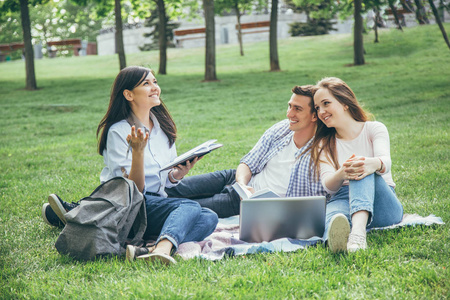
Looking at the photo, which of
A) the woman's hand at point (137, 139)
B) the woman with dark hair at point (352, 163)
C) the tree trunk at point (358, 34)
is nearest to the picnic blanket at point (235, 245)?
the woman with dark hair at point (352, 163)

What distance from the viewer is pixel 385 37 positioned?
29.3 m

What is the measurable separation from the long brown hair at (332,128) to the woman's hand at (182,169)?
3.37 feet

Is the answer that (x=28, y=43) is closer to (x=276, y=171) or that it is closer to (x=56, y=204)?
(x=56, y=204)

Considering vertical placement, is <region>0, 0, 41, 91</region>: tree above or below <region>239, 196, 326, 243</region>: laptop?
above

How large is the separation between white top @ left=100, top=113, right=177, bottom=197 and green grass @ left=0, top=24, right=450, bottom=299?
0.78 meters

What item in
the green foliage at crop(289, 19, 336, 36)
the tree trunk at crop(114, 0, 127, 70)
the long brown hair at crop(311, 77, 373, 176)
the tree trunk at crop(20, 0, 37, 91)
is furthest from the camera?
the green foliage at crop(289, 19, 336, 36)

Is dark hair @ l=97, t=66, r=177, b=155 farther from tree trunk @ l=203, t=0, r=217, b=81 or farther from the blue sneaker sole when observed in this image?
tree trunk @ l=203, t=0, r=217, b=81

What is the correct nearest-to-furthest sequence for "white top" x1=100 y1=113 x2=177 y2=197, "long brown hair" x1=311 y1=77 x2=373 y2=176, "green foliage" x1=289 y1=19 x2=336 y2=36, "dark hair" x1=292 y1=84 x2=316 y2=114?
"white top" x1=100 y1=113 x2=177 y2=197 → "long brown hair" x1=311 y1=77 x2=373 y2=176 → "dark hair" x1=292 y1=84 x2=316 y2=114 → "green foliage" x1=289 y1=19 x2=336 y2=36

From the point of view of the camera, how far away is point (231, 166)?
7250mm

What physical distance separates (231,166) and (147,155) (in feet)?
10.5

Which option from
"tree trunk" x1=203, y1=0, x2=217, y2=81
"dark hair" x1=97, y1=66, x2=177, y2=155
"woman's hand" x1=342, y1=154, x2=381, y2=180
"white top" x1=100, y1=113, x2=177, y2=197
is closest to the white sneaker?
"woman's hand" x1=342, y1=154, x2=381, y2=180

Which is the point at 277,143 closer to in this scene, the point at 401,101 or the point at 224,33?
the point at 401,101

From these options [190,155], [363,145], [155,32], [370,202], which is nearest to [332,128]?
[363,145]

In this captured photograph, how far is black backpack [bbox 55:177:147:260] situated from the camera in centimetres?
354
